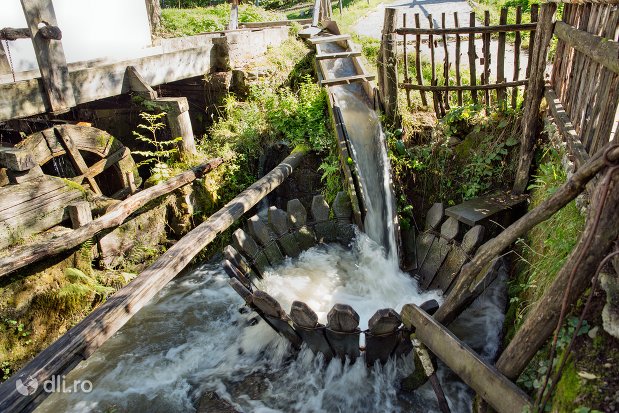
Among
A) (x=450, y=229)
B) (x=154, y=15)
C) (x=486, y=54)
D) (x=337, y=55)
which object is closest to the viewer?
(x=450, y=229)

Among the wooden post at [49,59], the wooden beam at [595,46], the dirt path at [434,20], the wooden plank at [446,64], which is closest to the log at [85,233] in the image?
the wooden post at [49,59]

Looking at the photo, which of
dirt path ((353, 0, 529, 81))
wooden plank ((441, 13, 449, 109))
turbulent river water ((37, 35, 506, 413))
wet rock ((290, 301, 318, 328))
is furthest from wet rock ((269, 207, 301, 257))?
dirt path ((353, 0, 529, 81))

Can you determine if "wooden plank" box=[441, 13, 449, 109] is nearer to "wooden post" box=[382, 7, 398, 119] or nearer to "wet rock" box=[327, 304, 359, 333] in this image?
"wooden post" box=[382, 7, 398, 119]

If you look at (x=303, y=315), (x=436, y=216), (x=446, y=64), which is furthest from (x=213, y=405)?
(x=446, y=64)

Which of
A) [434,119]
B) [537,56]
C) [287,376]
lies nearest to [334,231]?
[287,376]

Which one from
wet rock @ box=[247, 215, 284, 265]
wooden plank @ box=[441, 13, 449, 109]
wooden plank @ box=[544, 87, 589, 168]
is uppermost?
wooden plank @ box=[441, 13, 449, 109]

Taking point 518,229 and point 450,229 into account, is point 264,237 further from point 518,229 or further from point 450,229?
point 518,229

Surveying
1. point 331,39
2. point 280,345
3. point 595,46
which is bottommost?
point 280,345

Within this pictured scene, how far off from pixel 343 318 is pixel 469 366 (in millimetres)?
1175

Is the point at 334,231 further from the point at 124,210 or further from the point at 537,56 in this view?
the point at 537,56

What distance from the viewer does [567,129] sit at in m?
4.06

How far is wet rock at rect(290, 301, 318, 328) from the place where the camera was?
3.89 meters

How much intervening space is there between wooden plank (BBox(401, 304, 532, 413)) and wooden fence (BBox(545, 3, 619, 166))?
166cm

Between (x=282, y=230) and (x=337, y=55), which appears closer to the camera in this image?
(x=282, y=230)
